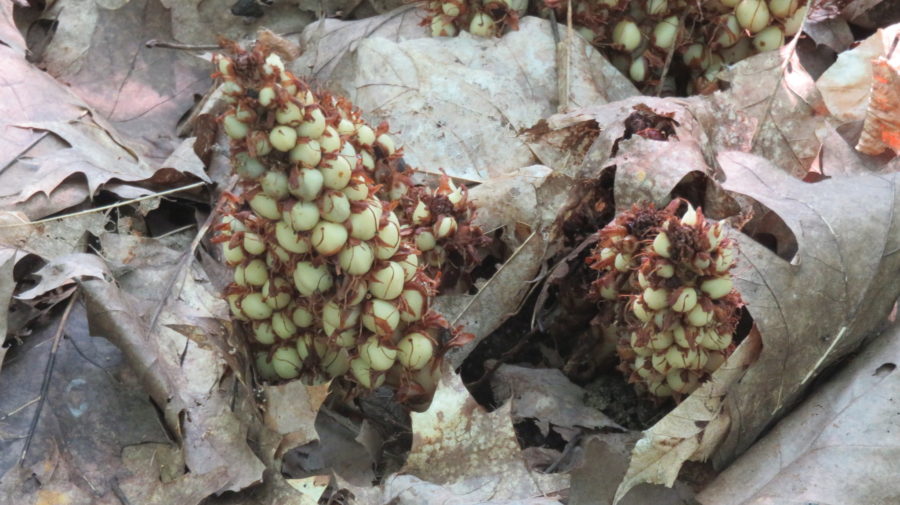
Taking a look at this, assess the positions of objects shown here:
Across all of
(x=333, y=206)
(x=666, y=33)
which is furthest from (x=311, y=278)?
(x=666, y=33)

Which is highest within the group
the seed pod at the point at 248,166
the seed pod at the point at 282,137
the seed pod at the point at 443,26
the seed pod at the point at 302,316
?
the seed pod at the point at 282,137

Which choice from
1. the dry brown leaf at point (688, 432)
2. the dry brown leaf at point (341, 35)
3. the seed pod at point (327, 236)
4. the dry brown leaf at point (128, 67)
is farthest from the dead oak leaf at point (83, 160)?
the dry brown leaf at point (688, 432)

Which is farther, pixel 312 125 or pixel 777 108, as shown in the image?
pixel 777 108

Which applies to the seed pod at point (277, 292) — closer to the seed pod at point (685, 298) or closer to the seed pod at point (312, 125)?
the seed pod at point (312, 125)

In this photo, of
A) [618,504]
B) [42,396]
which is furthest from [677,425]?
[42,396]

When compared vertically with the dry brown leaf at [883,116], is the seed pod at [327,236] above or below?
above

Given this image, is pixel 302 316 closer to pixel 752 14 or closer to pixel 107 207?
pixel 107 207

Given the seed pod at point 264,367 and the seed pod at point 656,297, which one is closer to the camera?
the seed pod at point 656,297
